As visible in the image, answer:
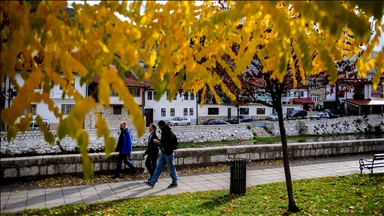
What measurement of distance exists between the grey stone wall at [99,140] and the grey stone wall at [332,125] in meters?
6.67

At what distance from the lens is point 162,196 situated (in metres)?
8.09

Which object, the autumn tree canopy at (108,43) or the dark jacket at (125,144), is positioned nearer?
the autumn tree canopy at (108,43)

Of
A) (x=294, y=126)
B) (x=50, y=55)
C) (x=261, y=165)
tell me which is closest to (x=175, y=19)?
(x=50, y=55)

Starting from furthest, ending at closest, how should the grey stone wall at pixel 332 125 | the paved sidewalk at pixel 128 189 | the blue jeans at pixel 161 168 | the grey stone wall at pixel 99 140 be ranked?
the grey stone wall at pixel 332 125, the grey stone wall at pixel 99 140, the blue jeans at pixel 161 168, the paved sidewalk at pixel 128 189

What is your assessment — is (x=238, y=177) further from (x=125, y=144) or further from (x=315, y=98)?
(x=315, y=98)

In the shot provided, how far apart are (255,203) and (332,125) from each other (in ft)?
152

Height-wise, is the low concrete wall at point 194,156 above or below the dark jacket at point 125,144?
below

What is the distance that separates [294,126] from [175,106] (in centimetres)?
2050

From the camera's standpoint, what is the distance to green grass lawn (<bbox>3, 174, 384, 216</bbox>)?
6.57 m

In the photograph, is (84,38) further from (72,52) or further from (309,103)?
(309,103)

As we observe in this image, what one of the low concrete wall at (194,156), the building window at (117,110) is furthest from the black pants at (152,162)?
the building window at (117,110)

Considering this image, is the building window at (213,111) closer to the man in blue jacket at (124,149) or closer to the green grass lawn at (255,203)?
the man in blue jacket at (124,149)

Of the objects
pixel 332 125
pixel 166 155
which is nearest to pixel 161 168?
pixel 166 155

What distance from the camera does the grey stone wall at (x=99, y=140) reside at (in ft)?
88.0
